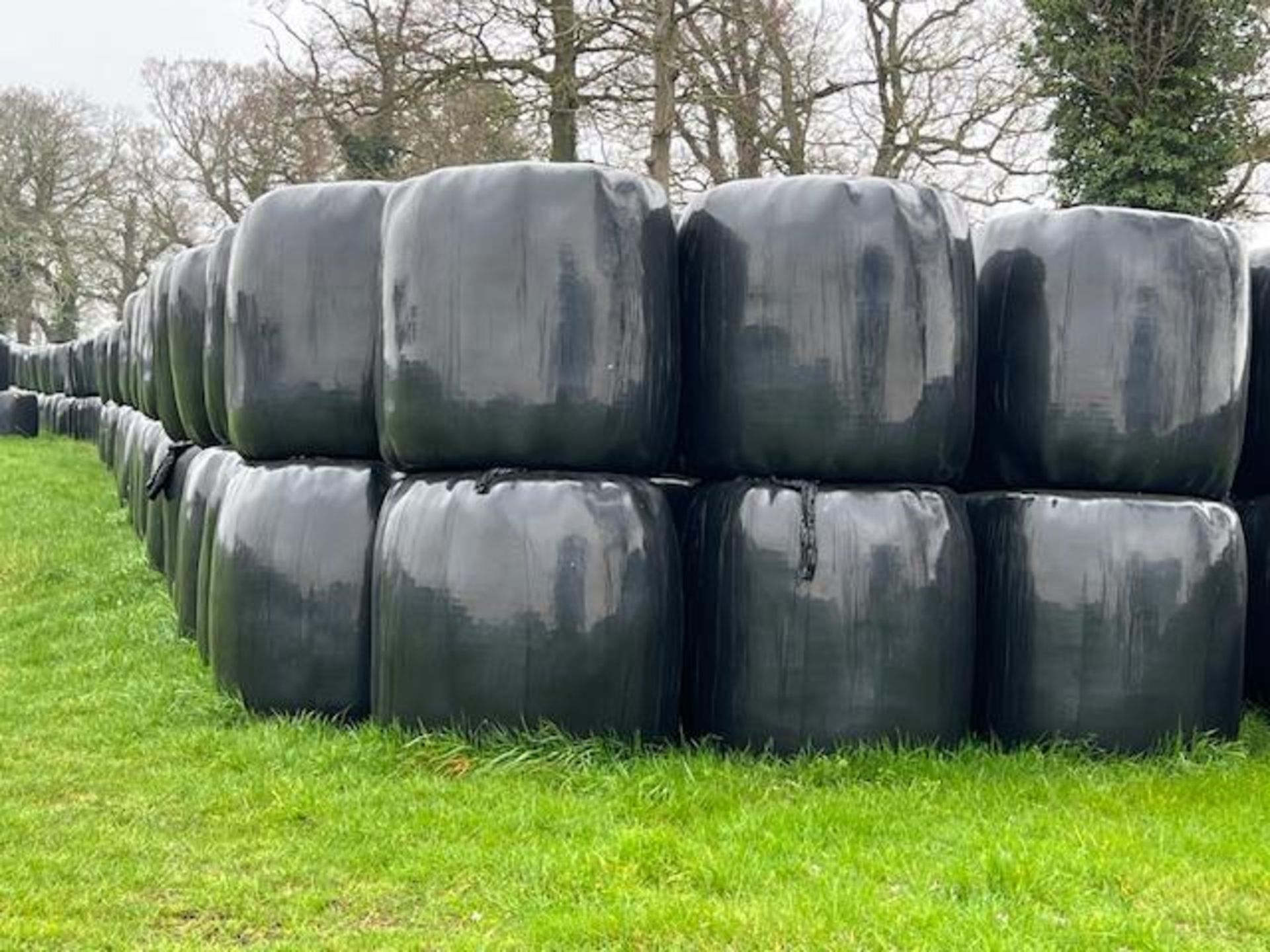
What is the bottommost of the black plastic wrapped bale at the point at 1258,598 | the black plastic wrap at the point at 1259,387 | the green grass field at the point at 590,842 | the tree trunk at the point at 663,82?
the green grass field at the point at 590,842

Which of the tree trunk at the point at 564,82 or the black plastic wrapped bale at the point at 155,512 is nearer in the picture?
the black plastic wrapped bale at the point at 155,512

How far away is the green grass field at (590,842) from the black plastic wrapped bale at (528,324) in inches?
39.6

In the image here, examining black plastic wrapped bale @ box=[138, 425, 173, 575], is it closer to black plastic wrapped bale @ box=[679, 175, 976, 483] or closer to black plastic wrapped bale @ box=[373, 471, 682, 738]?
black plastic wrapped bale @ box=[373, 471, 682, 738]

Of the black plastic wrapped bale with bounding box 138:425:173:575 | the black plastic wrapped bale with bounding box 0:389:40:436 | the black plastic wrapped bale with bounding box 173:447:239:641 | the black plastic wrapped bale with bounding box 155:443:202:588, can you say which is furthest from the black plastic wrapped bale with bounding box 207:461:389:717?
the black plastic wrapped bale with bounding box 0:389:40:436

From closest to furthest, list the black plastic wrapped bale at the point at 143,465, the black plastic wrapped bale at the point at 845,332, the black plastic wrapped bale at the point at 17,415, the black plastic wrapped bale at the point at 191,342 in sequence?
the black plastic wrapped bale at the point at 845,332, the black plastic wrapped bale at the point at 191,342, the black plastic wrapped bale at the point at 143,465, the black plastic wrapped bale at the point at 17,415

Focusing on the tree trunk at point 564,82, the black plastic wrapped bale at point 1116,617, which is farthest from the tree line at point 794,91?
the black plastic wrapped bale at point 1116,617

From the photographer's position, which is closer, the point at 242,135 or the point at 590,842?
the point at 590,842

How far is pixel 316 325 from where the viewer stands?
5.06m

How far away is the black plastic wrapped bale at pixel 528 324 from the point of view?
14.5 ft

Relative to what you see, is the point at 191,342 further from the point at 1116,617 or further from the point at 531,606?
the point at 1116,617

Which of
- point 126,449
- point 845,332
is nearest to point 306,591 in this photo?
point 845,332

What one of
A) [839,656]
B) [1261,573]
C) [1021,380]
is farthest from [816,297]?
[1261,573]

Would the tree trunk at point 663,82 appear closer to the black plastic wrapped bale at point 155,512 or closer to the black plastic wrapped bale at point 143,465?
the black plastic wrapped bale at point 143,465

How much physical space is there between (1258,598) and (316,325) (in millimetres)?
3868
